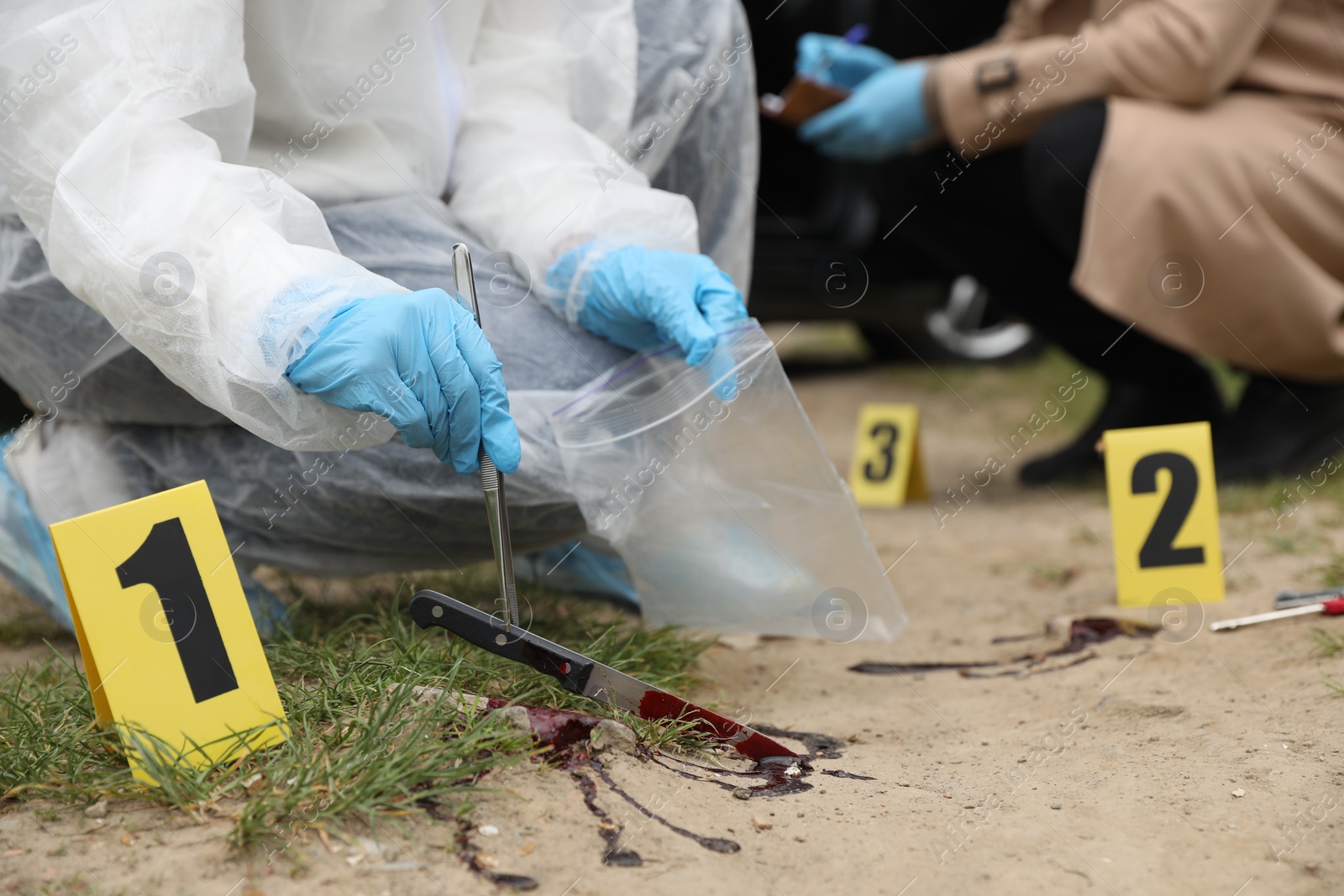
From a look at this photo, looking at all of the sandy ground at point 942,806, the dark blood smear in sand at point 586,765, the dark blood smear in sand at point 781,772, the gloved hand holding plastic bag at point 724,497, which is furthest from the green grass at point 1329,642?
the dark blood smear in sand at point 586,765

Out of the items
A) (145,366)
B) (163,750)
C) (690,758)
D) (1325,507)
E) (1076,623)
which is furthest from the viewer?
(1325,507)

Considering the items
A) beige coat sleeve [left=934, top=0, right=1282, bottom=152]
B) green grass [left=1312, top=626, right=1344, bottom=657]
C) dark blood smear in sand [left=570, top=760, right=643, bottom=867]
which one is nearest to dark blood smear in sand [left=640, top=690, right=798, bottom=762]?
dark blood smear in sand [left=570, top=760, right=643, bottom=867]

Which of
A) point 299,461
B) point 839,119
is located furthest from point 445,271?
point 839,119

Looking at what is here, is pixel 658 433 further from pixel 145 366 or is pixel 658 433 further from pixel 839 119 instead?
pixel 839 119

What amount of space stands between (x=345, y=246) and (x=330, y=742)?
673mm

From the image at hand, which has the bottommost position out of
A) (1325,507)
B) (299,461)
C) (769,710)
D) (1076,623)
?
(1325,507)

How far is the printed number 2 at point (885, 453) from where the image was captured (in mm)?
Answer: 2672

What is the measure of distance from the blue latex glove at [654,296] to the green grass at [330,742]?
396 millimetres

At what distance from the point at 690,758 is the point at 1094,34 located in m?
1.79

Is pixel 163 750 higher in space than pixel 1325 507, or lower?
higher

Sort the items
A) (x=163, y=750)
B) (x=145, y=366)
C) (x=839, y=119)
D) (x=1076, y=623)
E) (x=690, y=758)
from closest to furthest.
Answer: (x=163, y=750) < (x=690, y=758) < (x=145, y=366) < (x=1076, y=623) < (x=839, y=119)

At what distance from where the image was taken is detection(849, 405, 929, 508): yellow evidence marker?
8.66ft

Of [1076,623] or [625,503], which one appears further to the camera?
[1076,623]

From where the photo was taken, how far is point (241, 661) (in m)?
1.10
